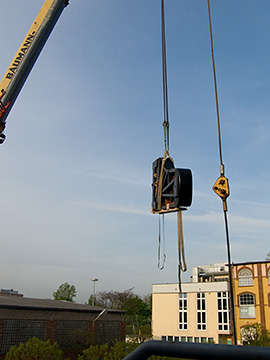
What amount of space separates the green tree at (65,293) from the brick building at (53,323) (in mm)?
28850

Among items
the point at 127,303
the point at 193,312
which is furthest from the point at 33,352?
the point at 127,303

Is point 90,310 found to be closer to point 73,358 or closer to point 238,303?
point 73,358

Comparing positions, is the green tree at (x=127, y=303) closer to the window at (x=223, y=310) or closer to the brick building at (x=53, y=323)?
the window at (x=223, y=310)

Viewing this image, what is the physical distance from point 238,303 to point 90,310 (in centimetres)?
2425

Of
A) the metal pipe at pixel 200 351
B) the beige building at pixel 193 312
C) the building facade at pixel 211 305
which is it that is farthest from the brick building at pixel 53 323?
the metal pipe at pixel 200 351

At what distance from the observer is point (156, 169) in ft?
25.0

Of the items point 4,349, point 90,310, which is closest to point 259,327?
point 90,310

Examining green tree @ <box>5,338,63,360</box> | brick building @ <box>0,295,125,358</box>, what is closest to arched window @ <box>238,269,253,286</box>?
brick building @ <box>0,295,125,358</box>

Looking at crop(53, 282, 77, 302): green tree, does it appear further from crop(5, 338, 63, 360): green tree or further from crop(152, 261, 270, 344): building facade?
crop(5, 338, 63, 360): green tree

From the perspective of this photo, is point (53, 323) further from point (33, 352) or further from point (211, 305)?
point (211, 305)

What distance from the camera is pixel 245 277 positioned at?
151 ft

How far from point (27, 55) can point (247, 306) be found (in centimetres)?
4191

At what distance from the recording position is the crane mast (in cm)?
A: 1090

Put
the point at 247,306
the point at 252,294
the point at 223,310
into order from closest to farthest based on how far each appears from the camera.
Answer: the point at 247,306
the point at 252,294
the point at 223,310
